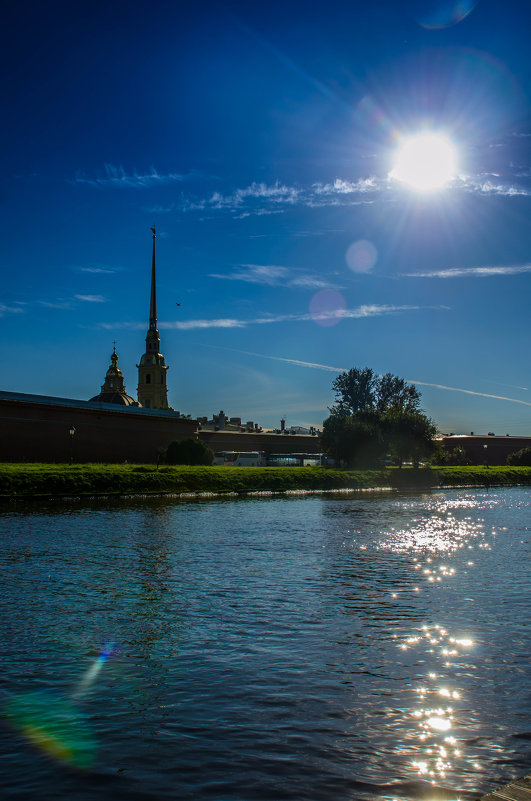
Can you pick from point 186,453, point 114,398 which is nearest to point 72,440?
point 186,453

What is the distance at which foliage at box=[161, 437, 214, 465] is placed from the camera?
4044 centimetres

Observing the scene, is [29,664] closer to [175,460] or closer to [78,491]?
[78,491]

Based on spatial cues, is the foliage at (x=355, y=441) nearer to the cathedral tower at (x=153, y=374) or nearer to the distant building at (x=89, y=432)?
the distant building at (x=89, y=432)

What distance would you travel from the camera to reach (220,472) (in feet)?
120

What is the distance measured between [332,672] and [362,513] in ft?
62.7

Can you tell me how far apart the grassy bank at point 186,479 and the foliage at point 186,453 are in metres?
2.72

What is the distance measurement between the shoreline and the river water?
49.0ft

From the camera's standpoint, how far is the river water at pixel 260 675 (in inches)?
174

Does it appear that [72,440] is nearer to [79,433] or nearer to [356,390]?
[79,433]

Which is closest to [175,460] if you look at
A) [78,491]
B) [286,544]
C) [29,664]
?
[78,491]

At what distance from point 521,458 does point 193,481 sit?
41.7 meters

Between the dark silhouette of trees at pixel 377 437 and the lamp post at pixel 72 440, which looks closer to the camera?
the lamp post at pixel 72 440

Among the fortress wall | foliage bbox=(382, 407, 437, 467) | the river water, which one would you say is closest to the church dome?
the fortress wall

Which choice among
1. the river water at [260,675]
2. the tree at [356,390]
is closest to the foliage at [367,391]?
the tree at [356,390]
